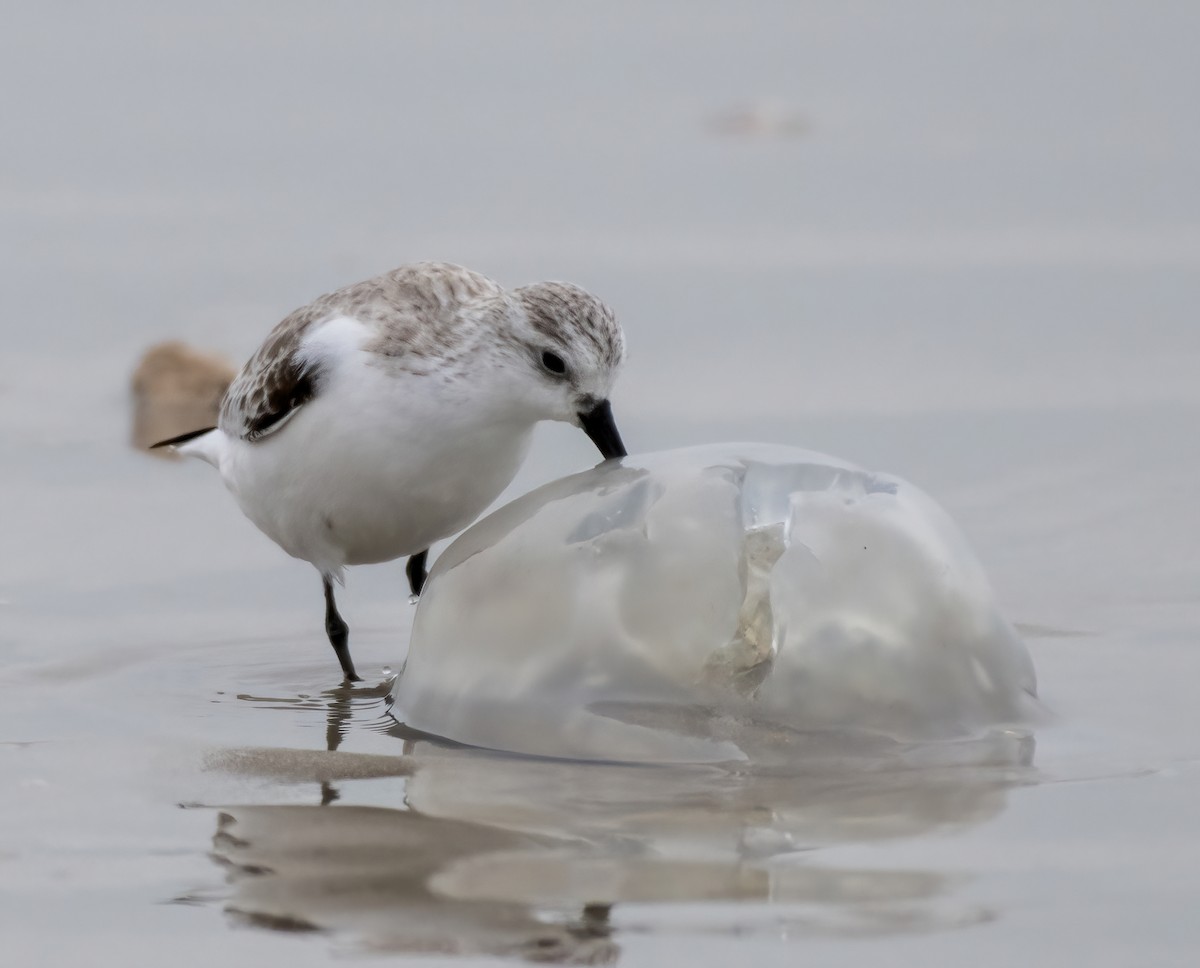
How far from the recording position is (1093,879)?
171 inches

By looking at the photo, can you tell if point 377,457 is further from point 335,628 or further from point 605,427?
point 335,628

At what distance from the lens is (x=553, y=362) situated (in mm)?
5848

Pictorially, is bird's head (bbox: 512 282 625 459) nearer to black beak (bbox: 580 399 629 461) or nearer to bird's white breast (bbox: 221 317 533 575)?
black beak (bbox: 580 399 629 461)

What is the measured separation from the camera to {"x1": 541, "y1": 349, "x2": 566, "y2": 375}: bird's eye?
5820 millimetres

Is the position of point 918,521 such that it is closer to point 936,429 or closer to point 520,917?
point 520,917

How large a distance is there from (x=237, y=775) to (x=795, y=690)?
1.38m

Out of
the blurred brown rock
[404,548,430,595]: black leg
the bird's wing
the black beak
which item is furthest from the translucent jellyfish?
the blurred brown rock

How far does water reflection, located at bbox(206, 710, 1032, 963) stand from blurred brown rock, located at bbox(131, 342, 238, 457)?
12.9ft

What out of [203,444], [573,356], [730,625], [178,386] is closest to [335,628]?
[203,444]

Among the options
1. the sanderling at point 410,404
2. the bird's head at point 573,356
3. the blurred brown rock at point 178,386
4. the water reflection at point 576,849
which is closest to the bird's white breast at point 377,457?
the sanderling at point 410,404

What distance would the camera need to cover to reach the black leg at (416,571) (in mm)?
6973

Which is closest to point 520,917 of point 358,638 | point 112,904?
point 112,904

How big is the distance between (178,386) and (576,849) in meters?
5.23

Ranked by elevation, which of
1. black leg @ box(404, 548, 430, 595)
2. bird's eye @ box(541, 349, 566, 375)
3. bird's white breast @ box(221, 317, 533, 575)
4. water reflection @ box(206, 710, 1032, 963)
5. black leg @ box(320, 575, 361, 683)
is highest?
bird's eye @ box(541, 349, 566, 375)
